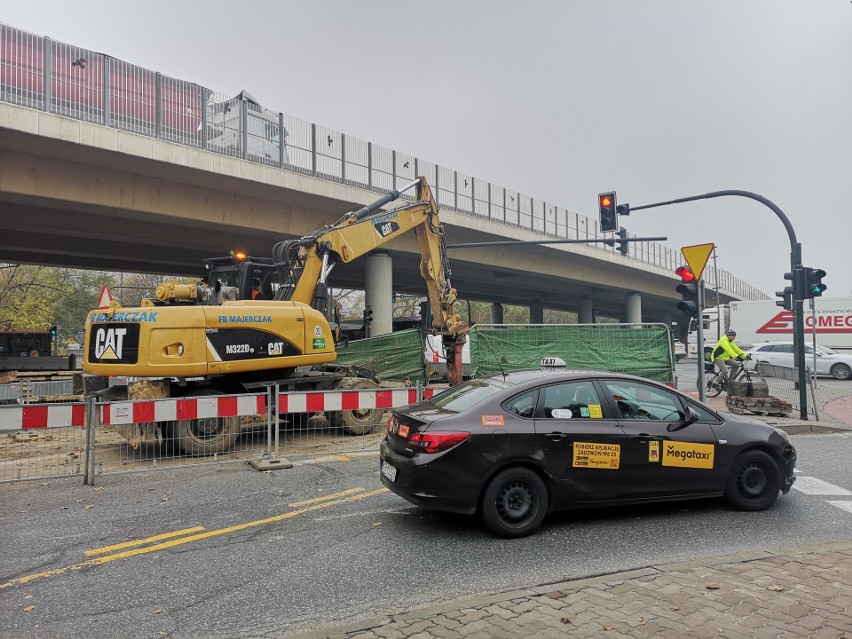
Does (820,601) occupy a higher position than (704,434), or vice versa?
(704,434)

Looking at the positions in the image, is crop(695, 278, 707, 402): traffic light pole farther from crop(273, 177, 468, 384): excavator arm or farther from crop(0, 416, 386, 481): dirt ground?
crop(0, 416, 386, 481): dirt ground

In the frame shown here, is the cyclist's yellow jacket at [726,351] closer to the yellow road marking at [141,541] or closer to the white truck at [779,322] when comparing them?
the white truck at [779,322]

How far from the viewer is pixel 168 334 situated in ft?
29.5

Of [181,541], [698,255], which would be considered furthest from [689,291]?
[181,541]

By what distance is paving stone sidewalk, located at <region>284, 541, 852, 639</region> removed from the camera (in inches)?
136

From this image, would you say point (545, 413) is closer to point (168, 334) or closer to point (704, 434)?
point (704, 434)

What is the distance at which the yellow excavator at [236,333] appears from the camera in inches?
355

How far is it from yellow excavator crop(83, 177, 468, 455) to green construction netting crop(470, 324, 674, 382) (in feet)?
13.7

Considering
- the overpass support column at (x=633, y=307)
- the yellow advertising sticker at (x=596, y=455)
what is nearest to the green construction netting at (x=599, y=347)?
the yellow advertising sticker at (x=596, y=455)

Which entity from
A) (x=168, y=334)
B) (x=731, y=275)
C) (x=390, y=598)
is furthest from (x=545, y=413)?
(x=731, y=275)

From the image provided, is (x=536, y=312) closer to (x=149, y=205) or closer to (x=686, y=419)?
(x=149, y=205)

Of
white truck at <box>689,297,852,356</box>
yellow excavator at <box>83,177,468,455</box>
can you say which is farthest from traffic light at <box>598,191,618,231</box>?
white truck at <box>689,297,852,356</box>

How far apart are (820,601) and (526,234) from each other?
25.3 m

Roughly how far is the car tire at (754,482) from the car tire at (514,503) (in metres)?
2.13
